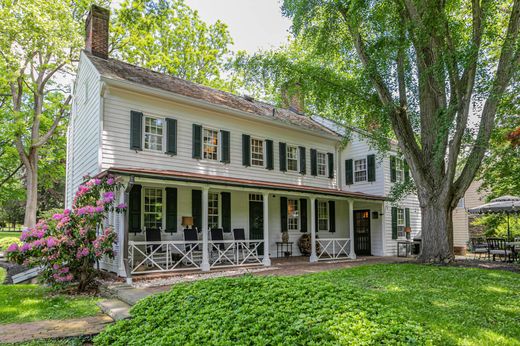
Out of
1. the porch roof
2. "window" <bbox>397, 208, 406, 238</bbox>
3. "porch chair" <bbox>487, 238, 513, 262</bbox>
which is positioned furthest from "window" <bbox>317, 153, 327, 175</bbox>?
"porch chair" <bbox>487, 238, 513, 262</bbox>

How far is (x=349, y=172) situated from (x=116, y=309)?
13536 mm

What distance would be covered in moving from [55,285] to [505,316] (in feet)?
26.2

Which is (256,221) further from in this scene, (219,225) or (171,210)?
(171,210)

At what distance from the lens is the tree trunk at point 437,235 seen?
10961 mm

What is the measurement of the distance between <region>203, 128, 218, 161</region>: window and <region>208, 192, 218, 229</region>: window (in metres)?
1.27

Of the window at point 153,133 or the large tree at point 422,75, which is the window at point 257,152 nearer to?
the large tree at point 422,75

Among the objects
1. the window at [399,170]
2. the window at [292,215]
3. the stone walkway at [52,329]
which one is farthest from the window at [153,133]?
the window at [399,170]

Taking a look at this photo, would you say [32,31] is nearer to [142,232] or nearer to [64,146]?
[64,146]

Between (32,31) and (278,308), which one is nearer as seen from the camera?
(278,308)

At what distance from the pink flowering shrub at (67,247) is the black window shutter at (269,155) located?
22.9 feet

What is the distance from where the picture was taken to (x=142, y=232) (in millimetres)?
10891

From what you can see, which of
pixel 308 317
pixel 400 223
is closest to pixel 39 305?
pixel 308 317

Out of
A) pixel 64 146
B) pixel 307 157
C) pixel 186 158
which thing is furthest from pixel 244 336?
pixel 64 146

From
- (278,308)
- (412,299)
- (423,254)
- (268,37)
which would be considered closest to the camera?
(278,308)
